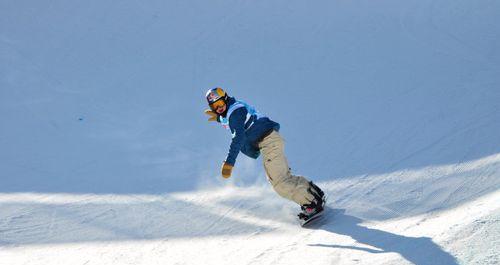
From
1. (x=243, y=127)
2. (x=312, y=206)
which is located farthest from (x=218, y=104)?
(x=312, y=206)

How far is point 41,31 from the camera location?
1295 centimetres

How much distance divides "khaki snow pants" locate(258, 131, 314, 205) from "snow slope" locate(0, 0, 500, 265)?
0.34m

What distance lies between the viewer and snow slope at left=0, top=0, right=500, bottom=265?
5.70 m

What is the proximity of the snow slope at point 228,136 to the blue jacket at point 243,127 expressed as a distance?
772mm

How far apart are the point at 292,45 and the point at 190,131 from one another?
3546 mm

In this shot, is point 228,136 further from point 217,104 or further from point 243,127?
point 243,127

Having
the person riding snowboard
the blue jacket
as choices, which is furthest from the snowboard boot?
the blue jacket

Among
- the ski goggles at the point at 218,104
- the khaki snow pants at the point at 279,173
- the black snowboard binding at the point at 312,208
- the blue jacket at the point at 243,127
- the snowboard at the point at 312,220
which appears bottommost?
the snowboard at the point at 312,220

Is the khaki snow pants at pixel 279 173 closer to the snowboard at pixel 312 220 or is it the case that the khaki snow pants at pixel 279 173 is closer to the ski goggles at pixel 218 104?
the snowboard at pixel 312 220

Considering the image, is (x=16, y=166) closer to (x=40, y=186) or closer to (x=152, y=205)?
(x=40, y=186)

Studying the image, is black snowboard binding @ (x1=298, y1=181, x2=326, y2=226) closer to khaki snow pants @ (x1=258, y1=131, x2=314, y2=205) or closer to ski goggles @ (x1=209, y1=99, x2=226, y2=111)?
khaki snow pants @ (x1=258, y1=131, x2=314, y2=205)

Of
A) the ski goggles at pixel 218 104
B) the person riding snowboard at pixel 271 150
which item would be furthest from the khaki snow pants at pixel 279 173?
the ski goggles at pixel 218 104

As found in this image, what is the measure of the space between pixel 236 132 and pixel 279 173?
0.62m

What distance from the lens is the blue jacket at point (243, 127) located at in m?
5.77
